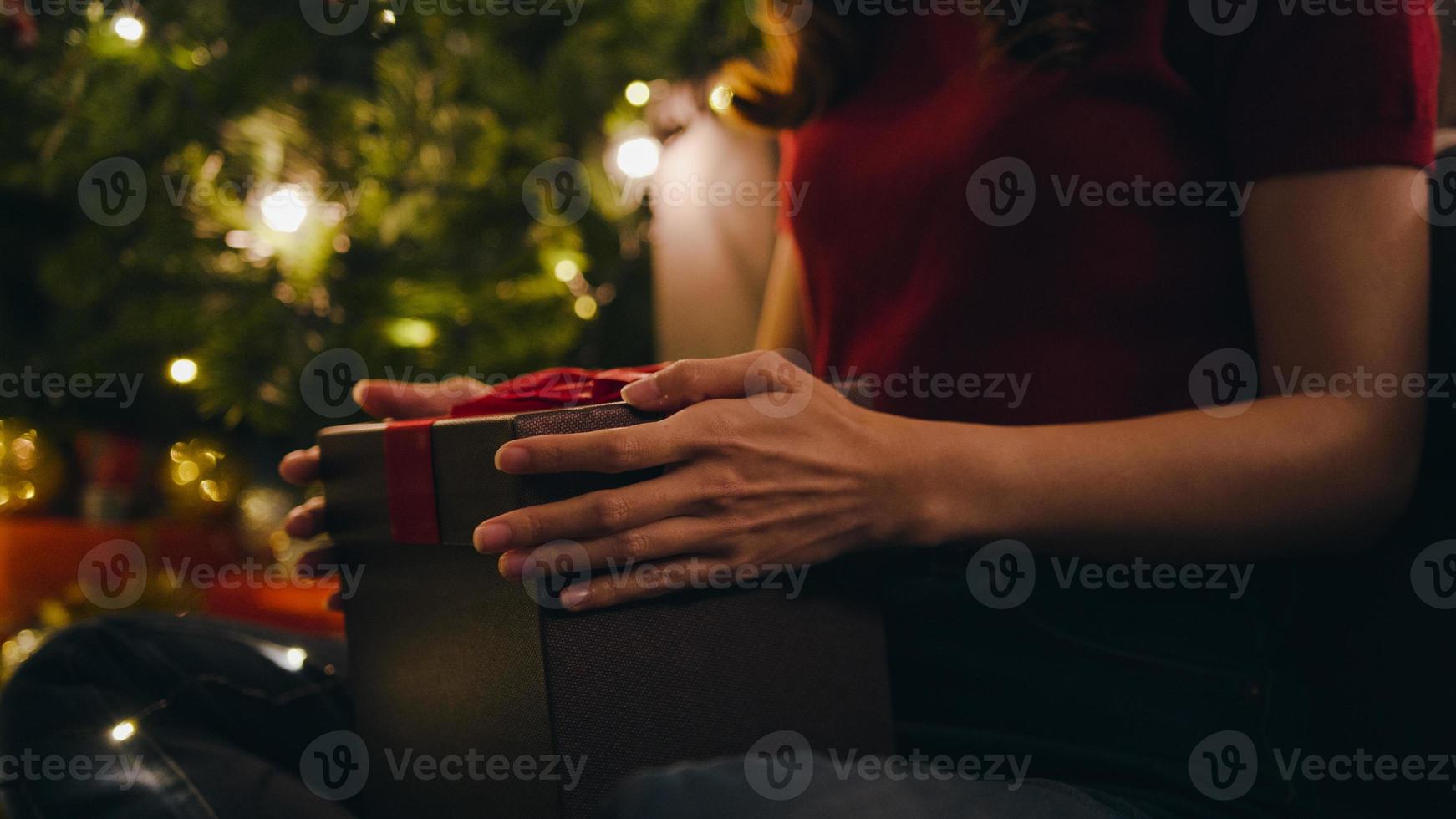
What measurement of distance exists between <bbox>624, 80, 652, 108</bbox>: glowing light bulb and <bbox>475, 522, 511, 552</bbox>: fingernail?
99 cm

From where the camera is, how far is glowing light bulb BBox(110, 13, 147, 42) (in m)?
1.06

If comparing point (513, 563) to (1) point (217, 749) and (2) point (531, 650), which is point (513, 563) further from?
(1) point (217, 749)

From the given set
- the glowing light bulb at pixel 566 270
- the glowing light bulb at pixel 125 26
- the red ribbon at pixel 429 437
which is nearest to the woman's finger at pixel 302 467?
the red ribbon at pixel 429 437

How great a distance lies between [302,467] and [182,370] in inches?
31.3

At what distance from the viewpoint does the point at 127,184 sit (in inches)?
43.9

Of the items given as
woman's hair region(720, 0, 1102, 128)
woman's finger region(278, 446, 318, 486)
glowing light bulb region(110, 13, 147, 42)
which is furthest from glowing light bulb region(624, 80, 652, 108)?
woman's finger region(278, 446, 318, 486)

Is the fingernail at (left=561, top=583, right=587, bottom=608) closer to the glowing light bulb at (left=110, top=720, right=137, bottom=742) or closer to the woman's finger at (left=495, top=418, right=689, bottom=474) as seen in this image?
the woman's finger at (left=495, top=418, right=689, bottom=474)

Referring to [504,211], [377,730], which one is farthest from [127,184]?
[377,730]

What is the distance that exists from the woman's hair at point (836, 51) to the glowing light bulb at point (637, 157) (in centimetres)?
49

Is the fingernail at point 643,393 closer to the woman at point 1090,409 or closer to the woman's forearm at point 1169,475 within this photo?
the woman at point 1090,409

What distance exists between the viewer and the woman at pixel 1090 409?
0.42 meters

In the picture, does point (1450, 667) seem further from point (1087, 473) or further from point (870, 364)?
point (870, 364)

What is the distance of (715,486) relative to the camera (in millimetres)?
408

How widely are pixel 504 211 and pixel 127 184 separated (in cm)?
45
